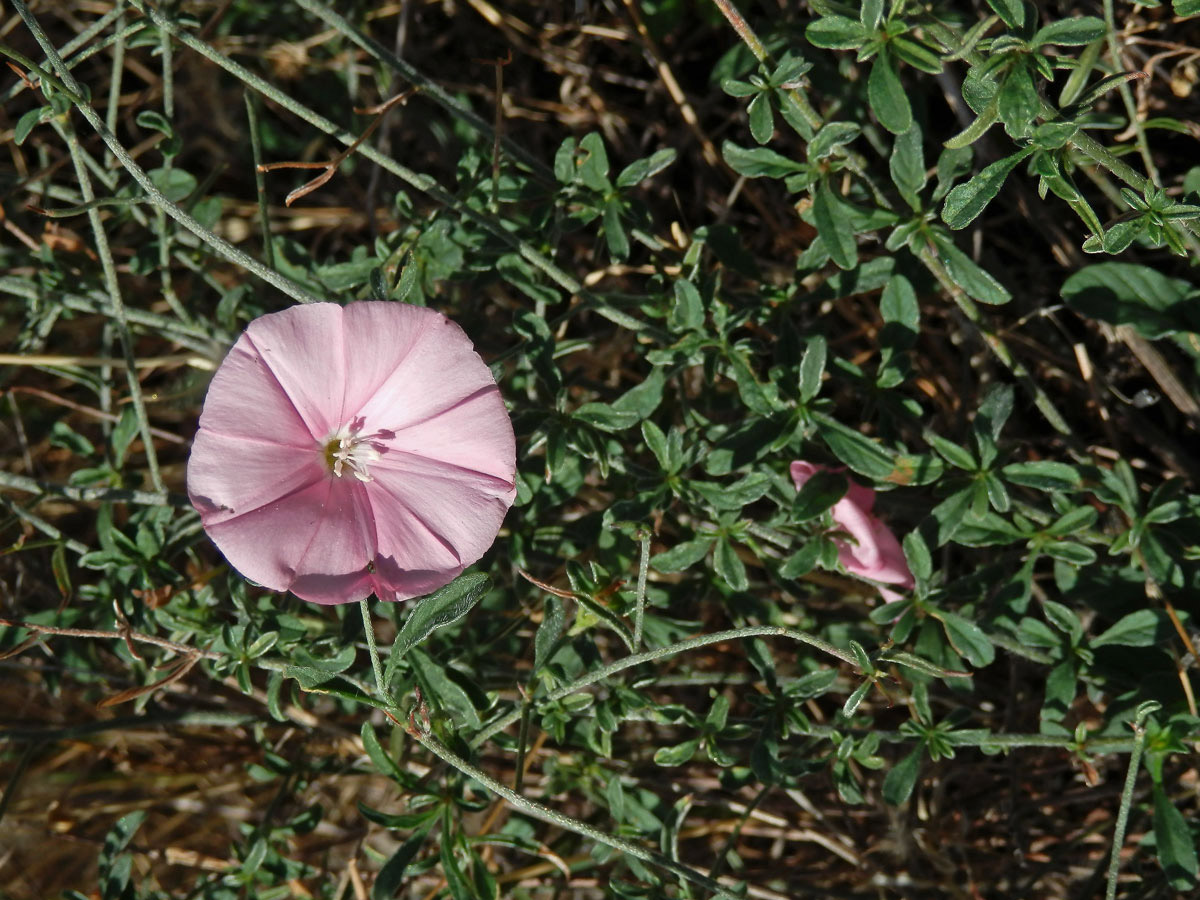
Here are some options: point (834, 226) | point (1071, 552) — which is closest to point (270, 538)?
point (834, 226)

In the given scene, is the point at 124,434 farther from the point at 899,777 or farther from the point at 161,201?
the point at 899,777

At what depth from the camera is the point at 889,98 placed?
6.55 feet

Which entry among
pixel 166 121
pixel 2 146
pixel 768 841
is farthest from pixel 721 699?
pixel 2 146

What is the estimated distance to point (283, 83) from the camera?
3781mm

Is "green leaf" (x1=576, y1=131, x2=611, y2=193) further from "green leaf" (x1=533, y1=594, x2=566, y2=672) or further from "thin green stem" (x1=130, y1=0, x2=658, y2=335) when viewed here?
"green leaf" (x1=533, y1=594, x2=566, y2=672)

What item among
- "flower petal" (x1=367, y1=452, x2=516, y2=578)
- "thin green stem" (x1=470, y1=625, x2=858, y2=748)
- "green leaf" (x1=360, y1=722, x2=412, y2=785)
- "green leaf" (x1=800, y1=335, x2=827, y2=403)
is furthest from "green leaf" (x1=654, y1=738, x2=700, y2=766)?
"green leaf" (x1=800, y1=335, x2=827, y2=403)

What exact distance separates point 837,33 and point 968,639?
4.13 feet

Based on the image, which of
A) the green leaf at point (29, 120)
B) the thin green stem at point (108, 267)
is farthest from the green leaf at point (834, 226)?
the green leaf at point (29, 120)

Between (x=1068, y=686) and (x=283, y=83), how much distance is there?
3.14 meters

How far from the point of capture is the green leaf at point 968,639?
2266mm

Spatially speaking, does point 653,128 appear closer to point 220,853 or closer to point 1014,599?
point 1014,599

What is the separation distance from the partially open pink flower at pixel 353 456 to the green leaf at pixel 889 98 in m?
0.88

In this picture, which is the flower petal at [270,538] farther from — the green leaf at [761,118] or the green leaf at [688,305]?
the green leaf at [761,118]

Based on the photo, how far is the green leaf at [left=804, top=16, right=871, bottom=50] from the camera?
6.51ft
